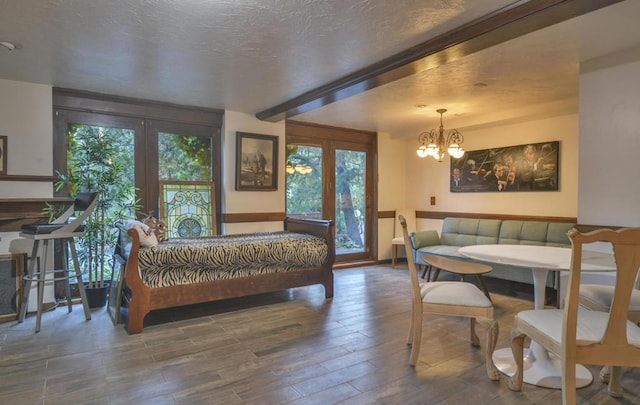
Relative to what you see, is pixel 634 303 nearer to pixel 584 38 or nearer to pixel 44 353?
pixel 584 38

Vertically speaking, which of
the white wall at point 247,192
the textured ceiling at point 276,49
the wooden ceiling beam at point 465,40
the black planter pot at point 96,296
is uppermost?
the textured ceiling at point 276,49

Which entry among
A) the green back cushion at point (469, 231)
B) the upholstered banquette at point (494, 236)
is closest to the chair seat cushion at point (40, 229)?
the upholstered banquette at point (494, 236)

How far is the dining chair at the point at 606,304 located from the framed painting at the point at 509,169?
8.04 ft

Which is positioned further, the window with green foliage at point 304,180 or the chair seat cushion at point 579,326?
the window with green foliage at point 304,180

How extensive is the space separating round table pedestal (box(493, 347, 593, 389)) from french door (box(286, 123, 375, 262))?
11.8ft

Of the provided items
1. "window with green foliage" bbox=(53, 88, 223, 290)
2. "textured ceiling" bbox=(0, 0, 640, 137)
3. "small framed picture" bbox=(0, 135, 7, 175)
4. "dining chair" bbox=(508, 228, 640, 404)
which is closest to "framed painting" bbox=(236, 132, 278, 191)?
"window with green foliage" bbox=(53, 88, 223, 290)

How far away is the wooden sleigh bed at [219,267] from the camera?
10.1 ft

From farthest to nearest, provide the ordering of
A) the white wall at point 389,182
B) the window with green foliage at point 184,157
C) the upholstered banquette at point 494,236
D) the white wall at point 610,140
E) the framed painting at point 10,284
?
the white wall at point 389,182 → the window with green foliage at point 184,157 → the upholstered banquette at point 494,236 → the framed painting at point 10,284 → the white wall at point 610,140

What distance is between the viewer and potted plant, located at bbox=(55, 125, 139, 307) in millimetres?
3682

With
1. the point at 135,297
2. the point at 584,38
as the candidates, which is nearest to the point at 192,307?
the point at 135,297

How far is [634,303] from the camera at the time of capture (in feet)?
7.38

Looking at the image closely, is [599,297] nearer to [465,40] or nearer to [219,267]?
[465,40]

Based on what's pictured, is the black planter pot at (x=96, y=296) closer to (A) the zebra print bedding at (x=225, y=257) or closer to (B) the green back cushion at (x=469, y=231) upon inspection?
(A) the zebra print bedding at (x=225, y=257)

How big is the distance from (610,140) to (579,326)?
1767mm
